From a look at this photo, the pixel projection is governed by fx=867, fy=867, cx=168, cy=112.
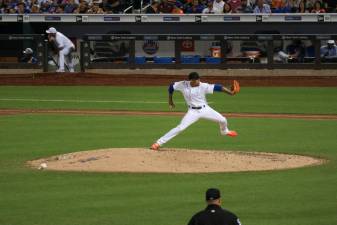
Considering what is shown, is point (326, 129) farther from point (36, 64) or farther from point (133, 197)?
point (36, 64)

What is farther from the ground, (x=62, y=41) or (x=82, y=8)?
(x=82, y=8)

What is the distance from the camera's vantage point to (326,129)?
21.4 m

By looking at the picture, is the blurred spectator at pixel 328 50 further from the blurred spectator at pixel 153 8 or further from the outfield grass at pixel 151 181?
the outfield grass at pixel 151 181

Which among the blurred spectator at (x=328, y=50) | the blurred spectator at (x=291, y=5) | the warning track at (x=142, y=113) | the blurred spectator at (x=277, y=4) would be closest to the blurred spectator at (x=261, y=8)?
the blurred spectator at (x=277, y=4)

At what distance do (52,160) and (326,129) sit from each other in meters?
7.85

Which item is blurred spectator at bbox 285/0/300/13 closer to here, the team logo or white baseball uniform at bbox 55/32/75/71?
the team logo

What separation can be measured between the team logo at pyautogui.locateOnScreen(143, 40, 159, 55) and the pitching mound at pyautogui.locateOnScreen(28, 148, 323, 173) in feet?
56.8

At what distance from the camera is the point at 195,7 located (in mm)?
34344

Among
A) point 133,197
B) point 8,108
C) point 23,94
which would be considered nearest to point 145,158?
point 133,197

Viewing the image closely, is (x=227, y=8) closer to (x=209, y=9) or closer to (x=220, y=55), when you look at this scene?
(x=209, y=9)

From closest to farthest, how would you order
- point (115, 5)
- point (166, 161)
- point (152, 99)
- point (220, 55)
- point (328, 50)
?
point (166, 161)
point (152, 99)
point (328, 50)
point (220, 55)
point (115, 5)

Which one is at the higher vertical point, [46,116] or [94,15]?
[94,15]

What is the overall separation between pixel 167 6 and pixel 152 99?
6604 mm

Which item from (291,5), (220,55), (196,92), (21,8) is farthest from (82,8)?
(196,92)
